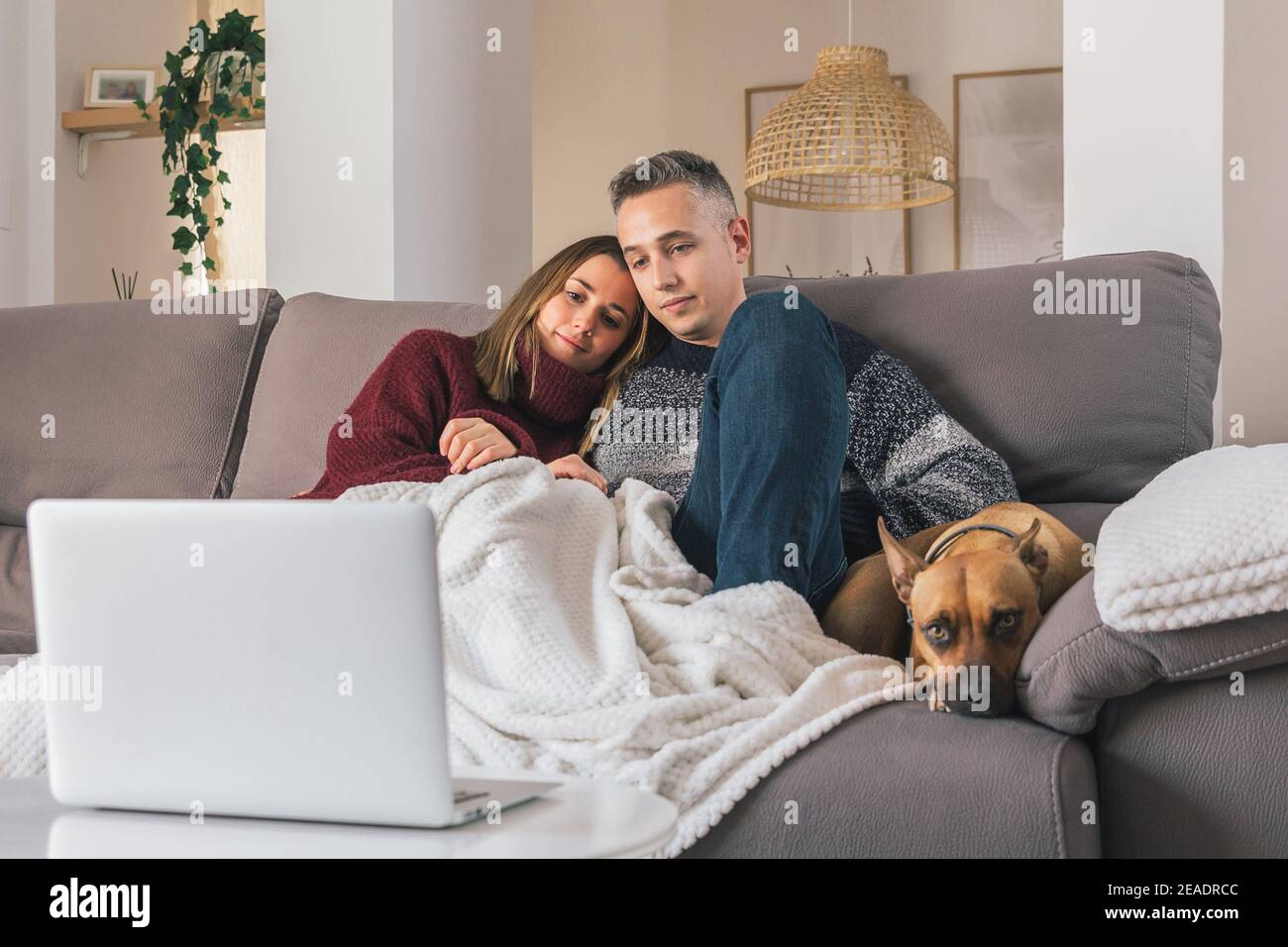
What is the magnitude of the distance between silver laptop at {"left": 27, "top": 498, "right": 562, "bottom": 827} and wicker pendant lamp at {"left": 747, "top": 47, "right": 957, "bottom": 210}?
266cm

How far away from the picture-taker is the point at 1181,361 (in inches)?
64.4

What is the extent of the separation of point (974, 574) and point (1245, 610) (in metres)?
0.24

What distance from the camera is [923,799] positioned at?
3.34ft

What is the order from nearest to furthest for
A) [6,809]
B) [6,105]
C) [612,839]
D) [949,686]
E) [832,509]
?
[612,839] < [6,809] < [949,686] < [832,509] < [6,105]

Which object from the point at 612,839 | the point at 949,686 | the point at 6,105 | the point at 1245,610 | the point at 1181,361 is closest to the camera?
the point at 612,839

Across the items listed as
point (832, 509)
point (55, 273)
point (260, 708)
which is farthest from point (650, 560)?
point (55, 273)

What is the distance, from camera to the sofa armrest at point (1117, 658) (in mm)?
1025

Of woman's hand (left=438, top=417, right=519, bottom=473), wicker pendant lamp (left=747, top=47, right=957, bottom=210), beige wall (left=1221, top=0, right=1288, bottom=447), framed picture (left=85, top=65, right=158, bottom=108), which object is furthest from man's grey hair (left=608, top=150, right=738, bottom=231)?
framed picture (left=85, top=65, right=158, bottom=108)

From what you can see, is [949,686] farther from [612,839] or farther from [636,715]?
[612,839]

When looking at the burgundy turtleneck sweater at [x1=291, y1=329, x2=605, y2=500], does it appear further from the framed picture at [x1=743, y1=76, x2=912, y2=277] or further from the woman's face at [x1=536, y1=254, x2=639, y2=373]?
the framed picture at [x1=743, y1=76, x2=912, y2=277]

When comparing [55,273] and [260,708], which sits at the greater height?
[55,273]

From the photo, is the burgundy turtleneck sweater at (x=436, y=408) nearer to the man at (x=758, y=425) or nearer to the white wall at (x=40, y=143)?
the man at (x=758, y=425)

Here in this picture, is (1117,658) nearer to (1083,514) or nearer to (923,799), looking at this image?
(923,799)

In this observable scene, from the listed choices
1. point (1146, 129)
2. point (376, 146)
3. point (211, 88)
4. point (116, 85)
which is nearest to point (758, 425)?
point (1146, 129)
